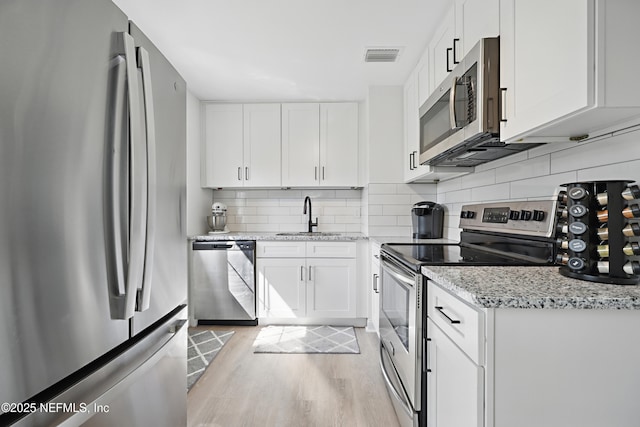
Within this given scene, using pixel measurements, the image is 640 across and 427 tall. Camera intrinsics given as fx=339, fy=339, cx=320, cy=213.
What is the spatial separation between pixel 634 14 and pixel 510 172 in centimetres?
106

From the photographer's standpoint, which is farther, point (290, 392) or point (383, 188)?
point (383, 188)

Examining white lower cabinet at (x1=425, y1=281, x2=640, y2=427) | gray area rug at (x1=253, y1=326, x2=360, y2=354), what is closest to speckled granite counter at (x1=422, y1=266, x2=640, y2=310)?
white lower cabinet at (x1=425, y1=281, x2=640, y2=427)

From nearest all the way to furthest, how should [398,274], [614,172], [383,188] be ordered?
[614,172]
[398,274]
[383,188]

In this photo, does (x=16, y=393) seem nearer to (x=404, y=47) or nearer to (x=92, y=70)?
(x=92, y=70)

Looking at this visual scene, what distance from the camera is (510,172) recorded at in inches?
75.5

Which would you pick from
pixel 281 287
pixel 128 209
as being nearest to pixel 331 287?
pixel 281 287

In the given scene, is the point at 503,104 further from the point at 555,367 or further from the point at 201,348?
the point at 201,348

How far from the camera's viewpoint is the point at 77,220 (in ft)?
2.51

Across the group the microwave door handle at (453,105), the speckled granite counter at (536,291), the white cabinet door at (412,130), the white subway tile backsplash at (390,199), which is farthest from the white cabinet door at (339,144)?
the speckled granite counter at (536,291)

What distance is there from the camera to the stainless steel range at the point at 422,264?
57.9 inches

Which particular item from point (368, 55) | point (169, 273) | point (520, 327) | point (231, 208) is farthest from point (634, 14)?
point (231, 208)

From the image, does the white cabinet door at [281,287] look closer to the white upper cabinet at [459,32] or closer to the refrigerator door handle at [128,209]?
the white upper cabinet at [459,32]

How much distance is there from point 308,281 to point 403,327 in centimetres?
166

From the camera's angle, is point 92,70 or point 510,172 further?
A: point 510,172
